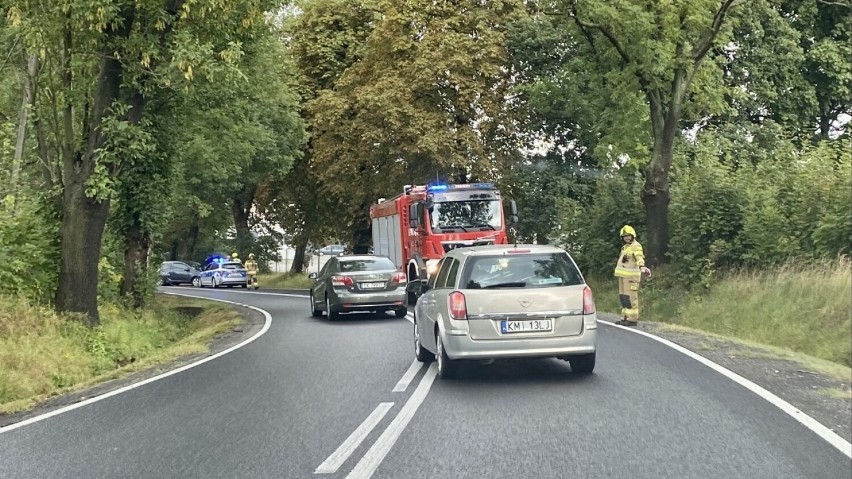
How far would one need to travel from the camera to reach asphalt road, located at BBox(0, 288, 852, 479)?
599 cm

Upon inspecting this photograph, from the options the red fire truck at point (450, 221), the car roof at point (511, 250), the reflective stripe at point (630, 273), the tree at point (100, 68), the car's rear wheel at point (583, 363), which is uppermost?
the tree at point (100, 68)

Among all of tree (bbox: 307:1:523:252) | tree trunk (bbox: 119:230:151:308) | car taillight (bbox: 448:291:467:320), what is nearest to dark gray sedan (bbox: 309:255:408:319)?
tree trunk (bbox: 119:230:151:308)

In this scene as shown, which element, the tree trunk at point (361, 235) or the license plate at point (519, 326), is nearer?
the license plate at point (519, 326)

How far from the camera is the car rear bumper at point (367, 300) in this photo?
1923cm

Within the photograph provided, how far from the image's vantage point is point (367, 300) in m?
19.2

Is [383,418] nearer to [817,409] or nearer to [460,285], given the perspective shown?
[460,285]

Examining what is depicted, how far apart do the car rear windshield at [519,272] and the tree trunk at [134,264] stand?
553 inches

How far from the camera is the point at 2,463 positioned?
258 inches

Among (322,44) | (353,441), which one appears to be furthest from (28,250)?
(322,44)

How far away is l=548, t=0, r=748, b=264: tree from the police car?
1107 inches

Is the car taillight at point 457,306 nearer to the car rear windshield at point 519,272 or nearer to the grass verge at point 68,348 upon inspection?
the car rear windshield at point 519,272

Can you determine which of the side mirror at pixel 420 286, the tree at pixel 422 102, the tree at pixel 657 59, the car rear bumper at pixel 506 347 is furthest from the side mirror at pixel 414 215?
the car rear bumper at pixel 506 347

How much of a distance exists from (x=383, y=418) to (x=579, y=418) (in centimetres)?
176

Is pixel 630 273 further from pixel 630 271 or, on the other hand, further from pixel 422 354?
pixel 422 354
